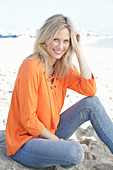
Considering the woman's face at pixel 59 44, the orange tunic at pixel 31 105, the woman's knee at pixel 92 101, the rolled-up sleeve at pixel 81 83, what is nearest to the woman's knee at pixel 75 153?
the orange tunic at pixel 31 105

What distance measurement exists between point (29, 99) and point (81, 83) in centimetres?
71

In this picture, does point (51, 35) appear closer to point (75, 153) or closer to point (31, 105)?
point (31, 105)

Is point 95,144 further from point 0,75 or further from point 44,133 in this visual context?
point 0,75

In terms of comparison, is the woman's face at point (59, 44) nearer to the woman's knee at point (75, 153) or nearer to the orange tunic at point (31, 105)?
the orange tunic at point (31, 105)

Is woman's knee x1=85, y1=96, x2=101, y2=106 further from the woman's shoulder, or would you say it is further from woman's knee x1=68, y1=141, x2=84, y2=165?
the woman's shoulder

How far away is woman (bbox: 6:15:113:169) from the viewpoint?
1.78 m

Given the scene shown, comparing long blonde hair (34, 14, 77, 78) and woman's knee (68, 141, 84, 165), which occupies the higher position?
long blonde hair (34, 14, 77, 78)

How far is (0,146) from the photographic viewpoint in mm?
2207

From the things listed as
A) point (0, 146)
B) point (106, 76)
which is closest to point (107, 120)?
point (0, 146)

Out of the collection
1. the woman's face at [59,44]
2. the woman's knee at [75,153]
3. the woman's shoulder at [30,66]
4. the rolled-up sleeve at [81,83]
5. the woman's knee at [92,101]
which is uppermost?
the woman's face at [59,44]

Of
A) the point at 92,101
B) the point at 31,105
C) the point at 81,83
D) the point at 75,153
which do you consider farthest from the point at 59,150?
the point at 81,83

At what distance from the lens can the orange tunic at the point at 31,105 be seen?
1.80 metres

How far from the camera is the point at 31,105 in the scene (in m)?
1.81

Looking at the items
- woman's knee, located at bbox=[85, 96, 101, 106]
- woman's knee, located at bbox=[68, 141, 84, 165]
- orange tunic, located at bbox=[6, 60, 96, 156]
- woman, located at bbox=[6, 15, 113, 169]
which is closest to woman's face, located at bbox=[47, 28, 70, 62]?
woman, located at bbox=[6, 15, 113, 169]
